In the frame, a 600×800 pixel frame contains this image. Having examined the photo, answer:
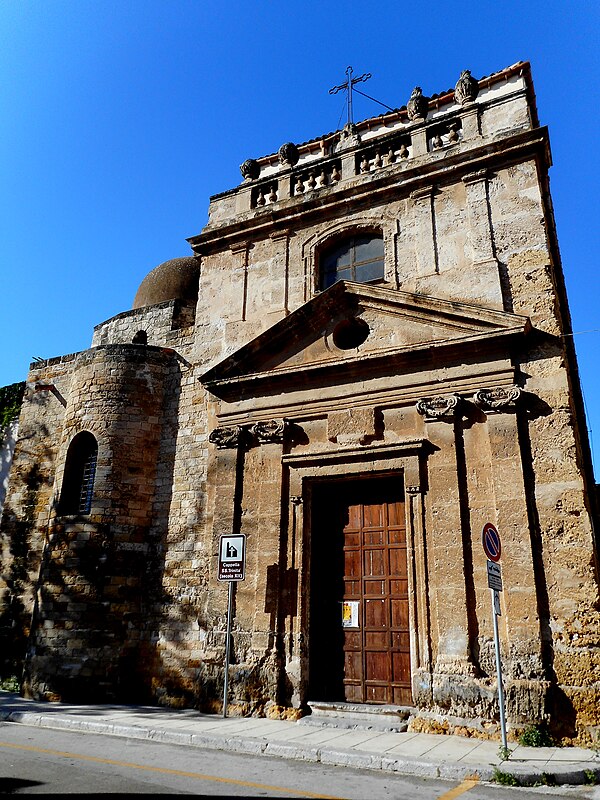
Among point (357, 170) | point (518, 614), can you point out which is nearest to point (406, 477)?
point (518, 614)

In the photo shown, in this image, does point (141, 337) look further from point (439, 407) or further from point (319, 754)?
point (319, 754)

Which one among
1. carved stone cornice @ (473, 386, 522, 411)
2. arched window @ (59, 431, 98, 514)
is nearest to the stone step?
carved stone cornice @ (473, 386, 522, 411)

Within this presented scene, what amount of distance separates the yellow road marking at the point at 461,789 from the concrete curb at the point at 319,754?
0.05 meters

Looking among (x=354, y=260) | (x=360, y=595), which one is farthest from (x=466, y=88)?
(x=360, y=595)

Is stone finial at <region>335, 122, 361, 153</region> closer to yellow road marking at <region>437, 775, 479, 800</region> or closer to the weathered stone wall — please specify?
the weathered stone wall

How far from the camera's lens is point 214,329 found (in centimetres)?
1163

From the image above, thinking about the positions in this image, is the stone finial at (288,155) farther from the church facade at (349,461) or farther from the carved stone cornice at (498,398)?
the carved stone cornice at (498,398)

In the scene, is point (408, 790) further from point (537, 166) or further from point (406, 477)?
point (537, 166)

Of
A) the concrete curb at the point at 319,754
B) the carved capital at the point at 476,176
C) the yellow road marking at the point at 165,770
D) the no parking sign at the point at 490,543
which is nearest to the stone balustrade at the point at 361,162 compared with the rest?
the carved capital at the point at 476,176

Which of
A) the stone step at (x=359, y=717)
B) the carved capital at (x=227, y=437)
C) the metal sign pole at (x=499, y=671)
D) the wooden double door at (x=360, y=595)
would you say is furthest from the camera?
the carved capital at (x=227, y=437)

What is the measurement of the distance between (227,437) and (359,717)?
15.0 feet

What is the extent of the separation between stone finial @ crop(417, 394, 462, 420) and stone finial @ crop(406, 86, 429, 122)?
590 cm

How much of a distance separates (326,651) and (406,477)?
2.73 meters

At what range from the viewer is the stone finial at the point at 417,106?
11.5 meters
